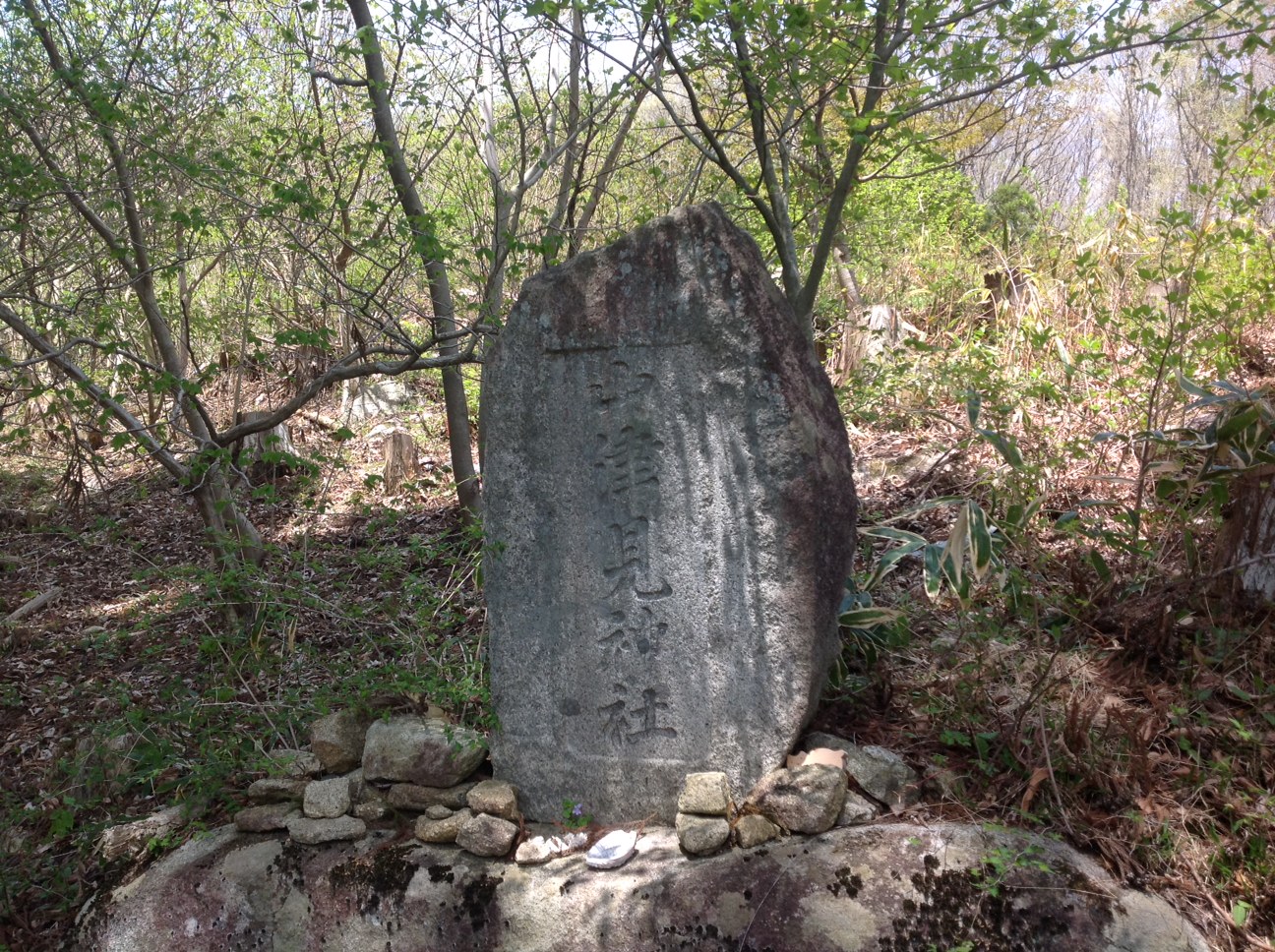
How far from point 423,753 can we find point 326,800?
0.36 m

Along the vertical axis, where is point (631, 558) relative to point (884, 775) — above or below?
above

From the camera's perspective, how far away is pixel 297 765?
133 inches

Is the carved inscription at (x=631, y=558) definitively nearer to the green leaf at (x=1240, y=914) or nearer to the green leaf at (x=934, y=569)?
the green leaf at (x=934, y=569)

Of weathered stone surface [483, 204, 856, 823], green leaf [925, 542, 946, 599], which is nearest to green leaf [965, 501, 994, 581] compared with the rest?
green leaf [925, 542, 946, 599]

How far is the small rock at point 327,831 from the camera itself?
3.12 m

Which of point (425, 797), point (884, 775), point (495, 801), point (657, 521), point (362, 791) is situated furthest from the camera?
point (362, 791)

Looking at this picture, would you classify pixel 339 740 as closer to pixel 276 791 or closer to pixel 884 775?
pixel 276 791

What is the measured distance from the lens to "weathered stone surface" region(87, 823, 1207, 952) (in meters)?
2.43

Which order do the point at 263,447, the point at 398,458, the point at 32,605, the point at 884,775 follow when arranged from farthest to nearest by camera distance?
the point at 398,458 → the point at 32,605 → the point at 263,447 → the point at 884,775

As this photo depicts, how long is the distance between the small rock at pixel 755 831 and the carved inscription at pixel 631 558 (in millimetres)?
355

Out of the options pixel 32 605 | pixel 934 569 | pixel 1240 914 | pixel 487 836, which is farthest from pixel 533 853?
pixel 32 605

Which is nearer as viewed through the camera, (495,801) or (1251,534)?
(495,801)

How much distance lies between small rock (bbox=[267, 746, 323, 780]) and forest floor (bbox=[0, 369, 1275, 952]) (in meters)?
0.10

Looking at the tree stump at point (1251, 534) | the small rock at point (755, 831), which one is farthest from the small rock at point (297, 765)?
the tree stump at point (1251, 534)
